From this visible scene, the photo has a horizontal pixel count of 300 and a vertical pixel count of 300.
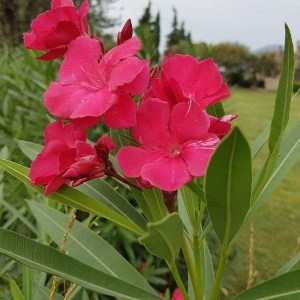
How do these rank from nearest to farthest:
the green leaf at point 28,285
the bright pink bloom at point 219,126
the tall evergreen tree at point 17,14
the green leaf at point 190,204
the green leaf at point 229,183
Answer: the green leaf at point 229,183
the bright pink bloom at point 219,126
the green leaf at point 190,204
the green leaf at point 28,285
the tall evergreen tree at point 17,14

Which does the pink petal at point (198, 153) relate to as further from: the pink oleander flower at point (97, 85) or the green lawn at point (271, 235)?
the green lawn at point (271, 235)

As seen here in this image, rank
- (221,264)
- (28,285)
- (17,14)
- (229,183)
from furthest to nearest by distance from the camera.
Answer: (17,14), (28,285), (221,264), (229,183)

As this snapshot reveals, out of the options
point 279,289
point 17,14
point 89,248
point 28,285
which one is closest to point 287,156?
point 279,289

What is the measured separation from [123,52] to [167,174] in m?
0.19

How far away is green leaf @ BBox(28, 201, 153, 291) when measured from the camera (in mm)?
951

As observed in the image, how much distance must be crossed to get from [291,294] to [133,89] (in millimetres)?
374

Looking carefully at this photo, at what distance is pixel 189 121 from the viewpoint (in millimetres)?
671

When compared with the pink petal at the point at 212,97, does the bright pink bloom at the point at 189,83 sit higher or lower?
higher

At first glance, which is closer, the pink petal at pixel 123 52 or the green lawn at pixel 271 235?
the pink petal at pixel 123 52

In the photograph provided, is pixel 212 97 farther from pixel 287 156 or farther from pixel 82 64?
pixel 287 156

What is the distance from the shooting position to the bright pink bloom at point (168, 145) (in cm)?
66

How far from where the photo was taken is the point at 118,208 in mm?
956

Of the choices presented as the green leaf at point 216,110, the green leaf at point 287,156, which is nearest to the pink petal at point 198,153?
the green leaf at point 216,110

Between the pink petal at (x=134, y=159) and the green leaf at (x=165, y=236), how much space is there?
0.27ft
